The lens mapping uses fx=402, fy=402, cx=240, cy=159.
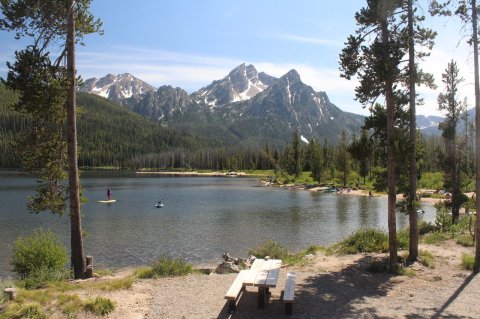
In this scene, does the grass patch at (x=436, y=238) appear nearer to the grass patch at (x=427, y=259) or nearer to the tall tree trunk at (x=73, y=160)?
the grass patch at (x=427, y=259)

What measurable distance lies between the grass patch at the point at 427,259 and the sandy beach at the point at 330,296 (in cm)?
29

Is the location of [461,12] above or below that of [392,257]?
above

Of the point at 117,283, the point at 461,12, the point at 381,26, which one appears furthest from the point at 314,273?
the point at 461,12

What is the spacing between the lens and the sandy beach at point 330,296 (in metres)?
11.8

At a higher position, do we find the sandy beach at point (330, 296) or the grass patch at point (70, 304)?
the grass patch at point (70, 304)

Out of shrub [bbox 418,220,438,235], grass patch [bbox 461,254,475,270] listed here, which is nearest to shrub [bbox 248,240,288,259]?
grass patch [bbox 461,254,475,270]

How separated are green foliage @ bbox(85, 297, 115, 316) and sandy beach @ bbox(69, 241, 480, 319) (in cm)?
20

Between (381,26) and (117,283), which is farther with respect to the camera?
(381,26)

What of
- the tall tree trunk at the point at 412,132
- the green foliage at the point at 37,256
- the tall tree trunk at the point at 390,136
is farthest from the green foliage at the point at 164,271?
the tall tree trunk at the point at 412,132

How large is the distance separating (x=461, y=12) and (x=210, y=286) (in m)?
14.6

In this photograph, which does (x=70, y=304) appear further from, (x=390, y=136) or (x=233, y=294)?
(x=390, y=136)

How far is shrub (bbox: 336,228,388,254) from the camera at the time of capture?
21578 millimetres

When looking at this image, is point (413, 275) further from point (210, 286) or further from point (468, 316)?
point (210, 286)

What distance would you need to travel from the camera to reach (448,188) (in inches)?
1485
